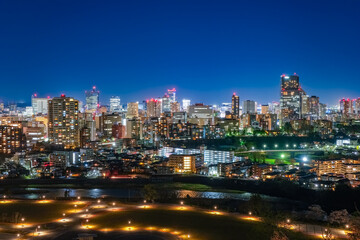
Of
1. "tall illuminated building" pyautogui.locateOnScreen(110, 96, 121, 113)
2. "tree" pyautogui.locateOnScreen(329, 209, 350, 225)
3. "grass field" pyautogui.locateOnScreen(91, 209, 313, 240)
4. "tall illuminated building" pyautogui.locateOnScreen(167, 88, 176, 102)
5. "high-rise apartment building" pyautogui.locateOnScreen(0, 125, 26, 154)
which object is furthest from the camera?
"tall illuminated building" pyautogui.locateOnScreen(110, 96, 121, 113)

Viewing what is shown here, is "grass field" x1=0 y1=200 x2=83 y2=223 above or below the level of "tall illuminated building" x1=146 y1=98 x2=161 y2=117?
below

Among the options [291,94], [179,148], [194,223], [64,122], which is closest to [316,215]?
[194,223]

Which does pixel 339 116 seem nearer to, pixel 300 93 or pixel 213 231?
pixel 300 93

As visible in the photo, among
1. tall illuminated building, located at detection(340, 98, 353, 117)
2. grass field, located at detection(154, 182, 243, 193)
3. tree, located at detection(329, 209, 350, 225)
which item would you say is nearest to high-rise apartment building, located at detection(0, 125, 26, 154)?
grass field, located at detection(154, 182, 243, 193)

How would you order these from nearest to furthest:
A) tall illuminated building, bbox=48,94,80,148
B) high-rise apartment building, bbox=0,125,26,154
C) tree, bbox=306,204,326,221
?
tree, bbox=306,204,326,221 < high-rise apartment building, bbox=0,125,26,154 < tall illuminated building, bbox=48,94,80,148

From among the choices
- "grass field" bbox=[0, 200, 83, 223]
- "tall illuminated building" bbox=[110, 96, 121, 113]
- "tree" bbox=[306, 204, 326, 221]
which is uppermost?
"tall illuminated building" bbox=[110, 96, 121, 113]

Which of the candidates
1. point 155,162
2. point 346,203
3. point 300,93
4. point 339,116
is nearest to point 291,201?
point 346,203

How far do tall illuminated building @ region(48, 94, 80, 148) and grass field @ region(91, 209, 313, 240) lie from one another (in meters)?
24.2

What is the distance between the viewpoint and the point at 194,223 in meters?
11.1

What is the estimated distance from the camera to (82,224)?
1084 cm

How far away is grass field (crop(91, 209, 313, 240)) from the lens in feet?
32.2

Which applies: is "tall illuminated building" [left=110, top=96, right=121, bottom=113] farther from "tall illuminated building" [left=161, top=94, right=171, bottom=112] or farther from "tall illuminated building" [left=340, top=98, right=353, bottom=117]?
"tall illuminated building" [left=340, top=98, right=353, bottom=117]

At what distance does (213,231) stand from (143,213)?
108 inches

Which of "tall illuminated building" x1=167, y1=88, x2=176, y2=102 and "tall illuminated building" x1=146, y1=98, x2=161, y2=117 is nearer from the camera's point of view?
"tall illuminated building" x1=146, y1=98, x2=161, y2=117
